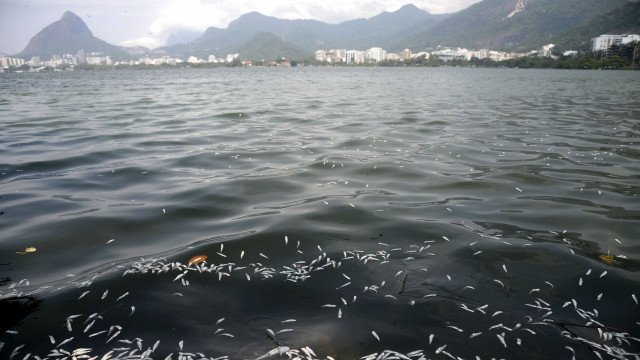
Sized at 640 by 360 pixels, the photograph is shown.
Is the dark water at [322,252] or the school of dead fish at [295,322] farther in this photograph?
the dark water at [322,252]

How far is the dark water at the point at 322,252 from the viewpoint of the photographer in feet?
14.5

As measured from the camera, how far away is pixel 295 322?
15.3 feet

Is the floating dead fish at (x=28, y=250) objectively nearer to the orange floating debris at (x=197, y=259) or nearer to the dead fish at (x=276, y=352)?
the orange floating debris at (x=197, y=259)

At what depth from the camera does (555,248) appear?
21.2 ft

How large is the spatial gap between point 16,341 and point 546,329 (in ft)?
20.0

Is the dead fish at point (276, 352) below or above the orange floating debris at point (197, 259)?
below

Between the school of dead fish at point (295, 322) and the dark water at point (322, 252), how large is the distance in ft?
0.09

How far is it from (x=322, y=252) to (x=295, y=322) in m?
1.84

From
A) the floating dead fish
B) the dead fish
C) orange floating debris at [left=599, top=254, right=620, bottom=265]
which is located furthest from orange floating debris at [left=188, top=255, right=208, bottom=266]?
orange floating debris at [left=599, top=254, right=620, bottom=265]

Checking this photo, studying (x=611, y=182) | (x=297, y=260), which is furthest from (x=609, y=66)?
(x=297, y=260)

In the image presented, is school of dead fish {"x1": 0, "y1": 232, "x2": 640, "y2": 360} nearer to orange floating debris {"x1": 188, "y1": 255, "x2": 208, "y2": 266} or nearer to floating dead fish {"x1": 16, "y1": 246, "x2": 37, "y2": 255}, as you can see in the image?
orange floating debris {"x1": 188, "y1": 255, "x2": 208, "y2": 266}

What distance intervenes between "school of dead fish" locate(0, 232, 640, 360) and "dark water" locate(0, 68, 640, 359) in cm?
3

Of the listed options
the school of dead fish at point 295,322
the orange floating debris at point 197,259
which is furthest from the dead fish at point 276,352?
the orange floating debris at point 197,259

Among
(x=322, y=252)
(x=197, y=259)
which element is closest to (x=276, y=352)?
(x=322, y=252)
